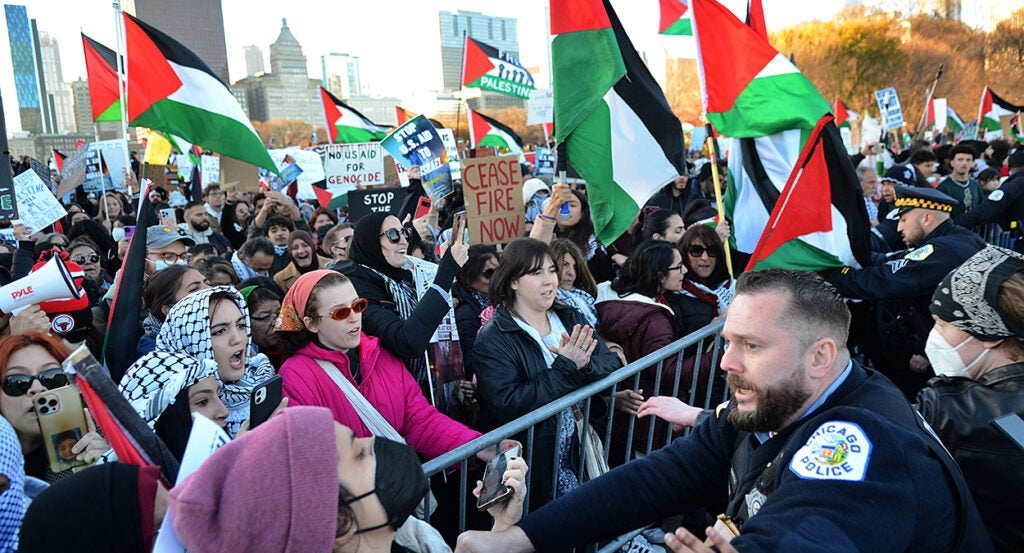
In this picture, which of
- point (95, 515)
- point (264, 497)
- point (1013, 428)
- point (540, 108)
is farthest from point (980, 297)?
point (540, 108)

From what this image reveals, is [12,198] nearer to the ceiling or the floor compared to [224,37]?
nearer to the floor

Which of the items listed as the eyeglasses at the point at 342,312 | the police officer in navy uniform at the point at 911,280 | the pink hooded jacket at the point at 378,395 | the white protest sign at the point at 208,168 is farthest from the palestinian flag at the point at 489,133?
the eyeglasses at the point at 342,312

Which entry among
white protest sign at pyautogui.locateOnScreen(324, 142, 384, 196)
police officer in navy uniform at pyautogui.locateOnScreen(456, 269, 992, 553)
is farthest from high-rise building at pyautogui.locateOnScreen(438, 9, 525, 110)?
police officer in navy uniform at pyautogui.locateOnScreen(456, 269, 992, 553)

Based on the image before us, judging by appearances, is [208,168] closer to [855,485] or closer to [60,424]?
[60,424]

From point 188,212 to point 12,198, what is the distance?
14.9 ft

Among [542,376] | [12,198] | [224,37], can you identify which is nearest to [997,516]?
[542,376]

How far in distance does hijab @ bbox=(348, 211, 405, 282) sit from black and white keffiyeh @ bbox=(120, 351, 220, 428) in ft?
5.52

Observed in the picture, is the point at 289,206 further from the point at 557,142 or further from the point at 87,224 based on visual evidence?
the point at 557,142

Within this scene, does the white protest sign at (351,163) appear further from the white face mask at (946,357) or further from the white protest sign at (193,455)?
the white protest sign at (193,455)

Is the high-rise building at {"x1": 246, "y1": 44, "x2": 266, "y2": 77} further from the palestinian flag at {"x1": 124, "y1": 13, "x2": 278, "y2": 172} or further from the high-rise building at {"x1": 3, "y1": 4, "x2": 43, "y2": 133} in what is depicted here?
the palestinian flag at {"x1": 124, "y1": 13, "x2": 278, "y2": 172}

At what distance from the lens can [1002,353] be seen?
2.76m

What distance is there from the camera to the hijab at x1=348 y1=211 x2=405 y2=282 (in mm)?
4398

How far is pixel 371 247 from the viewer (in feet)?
14.5

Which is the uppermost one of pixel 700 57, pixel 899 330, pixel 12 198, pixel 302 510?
pixel 700 57
